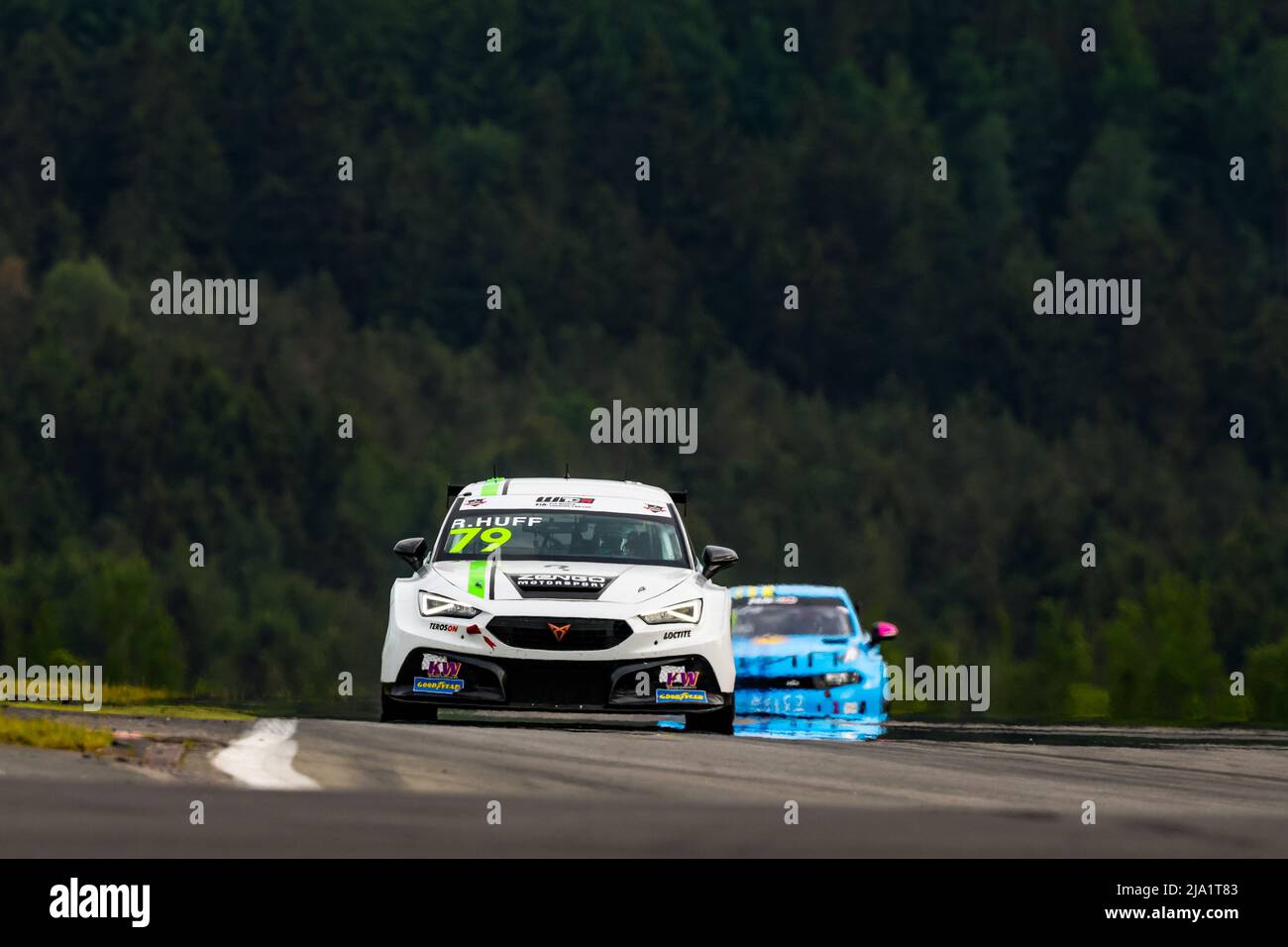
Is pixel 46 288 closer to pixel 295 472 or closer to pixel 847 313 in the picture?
pixel 295 472

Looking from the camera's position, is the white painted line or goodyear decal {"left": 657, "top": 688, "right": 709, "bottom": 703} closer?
the white painted line

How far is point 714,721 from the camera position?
18031 millimetres

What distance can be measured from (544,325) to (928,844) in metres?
110

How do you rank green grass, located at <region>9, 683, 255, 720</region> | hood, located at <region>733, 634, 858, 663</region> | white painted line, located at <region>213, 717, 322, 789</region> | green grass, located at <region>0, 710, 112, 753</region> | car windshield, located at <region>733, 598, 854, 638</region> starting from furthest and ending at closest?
car windshield, located at <region>733, 598, 854, 638</region>, hood, located at <region>733, 634, 858, 663</region>, green grass, located at <region>9, 683, 255, 720</region>, green grass, located at <region>0, 710, 112, 753</region>, white painted line, located at <region>213, 717, 322, 789</region>

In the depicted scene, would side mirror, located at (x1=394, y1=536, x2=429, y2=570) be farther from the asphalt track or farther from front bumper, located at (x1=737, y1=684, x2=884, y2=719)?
front bumper, located at (x1=737, y1=684, x2=884, y2=719)

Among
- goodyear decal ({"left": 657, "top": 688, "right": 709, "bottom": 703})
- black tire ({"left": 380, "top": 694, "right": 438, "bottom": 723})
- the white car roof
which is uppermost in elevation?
the white car roof

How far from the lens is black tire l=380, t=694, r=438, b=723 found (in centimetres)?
1794

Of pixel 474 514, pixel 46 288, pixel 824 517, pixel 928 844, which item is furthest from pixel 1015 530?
pixel 928 844

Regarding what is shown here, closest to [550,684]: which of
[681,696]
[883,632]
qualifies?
[681,696]

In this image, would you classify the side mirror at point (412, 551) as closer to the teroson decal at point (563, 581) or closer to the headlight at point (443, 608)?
the headlight at point (443, 608)

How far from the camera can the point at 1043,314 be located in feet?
404

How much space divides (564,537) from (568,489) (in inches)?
18.0

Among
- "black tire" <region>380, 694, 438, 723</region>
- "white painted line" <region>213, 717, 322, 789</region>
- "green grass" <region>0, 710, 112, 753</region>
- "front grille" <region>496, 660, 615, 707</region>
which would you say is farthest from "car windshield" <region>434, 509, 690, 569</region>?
"green grass" <region>0, 710, 112, 753</region>

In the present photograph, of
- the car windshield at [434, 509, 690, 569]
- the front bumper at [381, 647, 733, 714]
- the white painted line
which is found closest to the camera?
the white painted line
